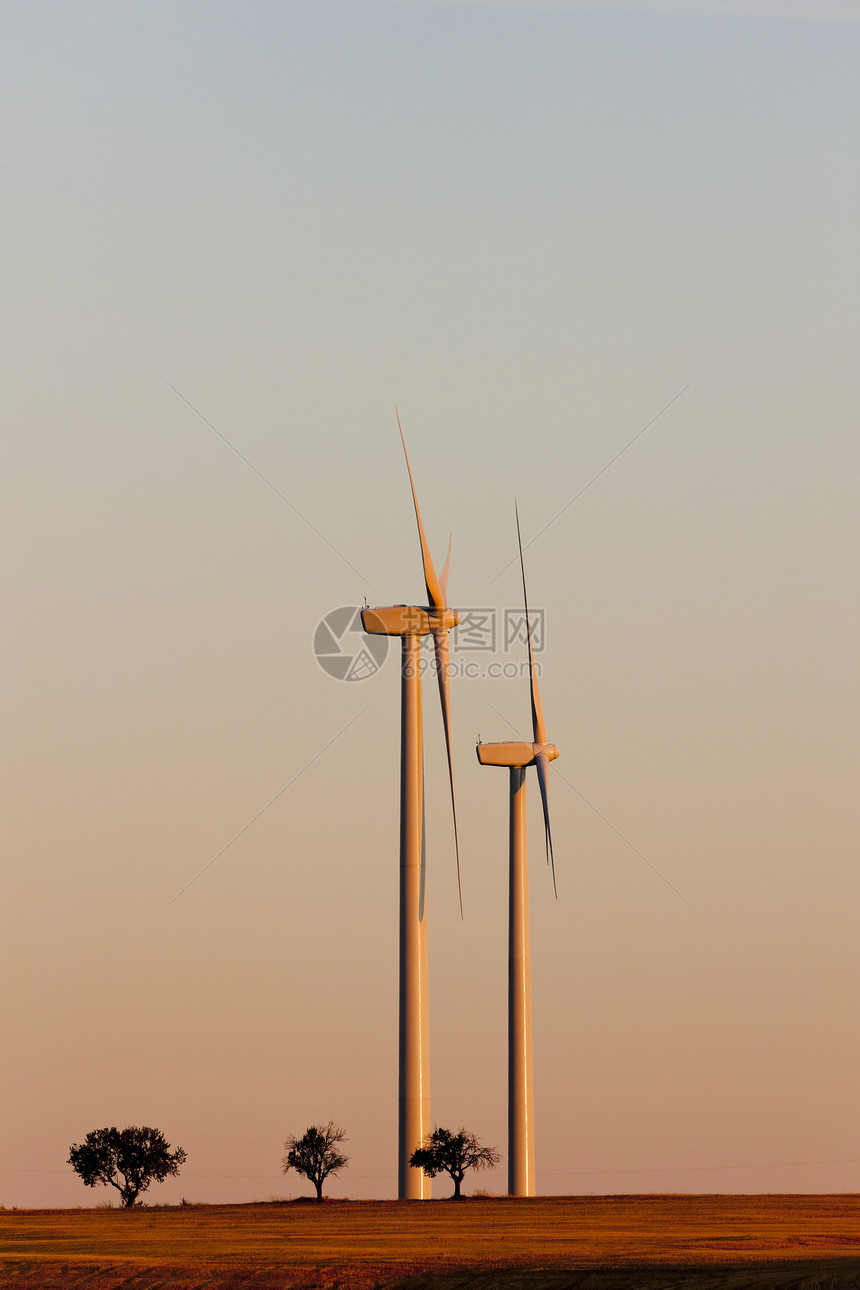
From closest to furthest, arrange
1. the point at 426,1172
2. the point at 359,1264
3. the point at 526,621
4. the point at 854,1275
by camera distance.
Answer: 1. the point at 854,1275
2. the point at 359,1264
3. the point at 426,1172
4. the point at 526,621

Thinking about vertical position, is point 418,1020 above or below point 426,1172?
above

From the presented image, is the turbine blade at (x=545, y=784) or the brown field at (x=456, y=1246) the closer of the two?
the brown field at (x=456, y=1246)

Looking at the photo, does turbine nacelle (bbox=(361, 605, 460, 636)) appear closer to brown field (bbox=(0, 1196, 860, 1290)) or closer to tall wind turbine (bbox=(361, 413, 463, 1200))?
tall wind turbine (bbox=(361, 413, 463, 1200))

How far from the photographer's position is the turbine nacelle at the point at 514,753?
10406 centimetres

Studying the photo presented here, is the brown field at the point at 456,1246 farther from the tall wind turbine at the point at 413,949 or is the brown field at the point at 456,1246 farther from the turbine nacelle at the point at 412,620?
the turbine nacelle at the point at 412,620

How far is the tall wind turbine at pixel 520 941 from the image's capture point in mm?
97062

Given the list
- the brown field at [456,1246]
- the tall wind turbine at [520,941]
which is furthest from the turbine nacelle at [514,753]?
the brown field at [456,1246]

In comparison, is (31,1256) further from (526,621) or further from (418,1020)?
(526,621)

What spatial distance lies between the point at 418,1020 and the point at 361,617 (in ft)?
62.7

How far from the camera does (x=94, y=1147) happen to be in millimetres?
95812

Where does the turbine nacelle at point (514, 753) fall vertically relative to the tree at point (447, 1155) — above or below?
above

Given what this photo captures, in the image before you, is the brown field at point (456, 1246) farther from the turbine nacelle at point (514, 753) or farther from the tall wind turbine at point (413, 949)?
the turbine nacelle at point (514, 753)

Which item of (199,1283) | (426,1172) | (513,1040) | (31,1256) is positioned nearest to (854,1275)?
(199,1283)

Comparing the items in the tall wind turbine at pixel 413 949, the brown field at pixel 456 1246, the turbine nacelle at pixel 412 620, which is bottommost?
the brown field at pixel 456 1246
